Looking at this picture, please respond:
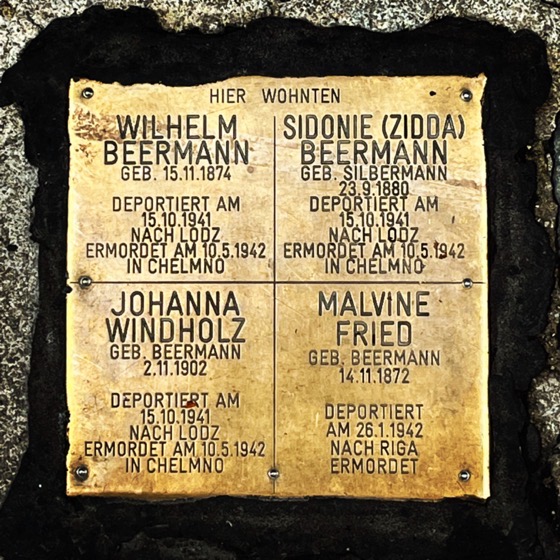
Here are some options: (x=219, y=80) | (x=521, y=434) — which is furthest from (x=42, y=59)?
(x=521, y=434)

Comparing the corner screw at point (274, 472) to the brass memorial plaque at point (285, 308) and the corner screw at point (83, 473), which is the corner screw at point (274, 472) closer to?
the brass memorial plaque at point (285, 308)

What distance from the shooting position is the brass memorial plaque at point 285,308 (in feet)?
6.96

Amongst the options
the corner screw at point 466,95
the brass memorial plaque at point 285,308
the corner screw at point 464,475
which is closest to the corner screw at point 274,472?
the brass memorial plaque at point 285,308

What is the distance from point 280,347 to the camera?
84.0 inches

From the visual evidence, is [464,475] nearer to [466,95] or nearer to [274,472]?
[274,472]

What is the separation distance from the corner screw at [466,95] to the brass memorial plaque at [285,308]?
4cm

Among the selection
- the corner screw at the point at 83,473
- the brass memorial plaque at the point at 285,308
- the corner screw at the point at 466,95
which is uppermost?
the corner screw at the point at 466,95

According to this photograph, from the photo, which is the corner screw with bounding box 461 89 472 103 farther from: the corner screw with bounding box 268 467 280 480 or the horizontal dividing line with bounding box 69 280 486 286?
the corner screw with bounding box 268 467 280 480

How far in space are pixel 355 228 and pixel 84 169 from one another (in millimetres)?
754

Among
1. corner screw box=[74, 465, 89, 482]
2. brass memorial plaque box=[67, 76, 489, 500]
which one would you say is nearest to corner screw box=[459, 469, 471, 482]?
brass memorial plaque box=[67, 76, 489, 500]

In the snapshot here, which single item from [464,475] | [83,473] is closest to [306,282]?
[464,475]

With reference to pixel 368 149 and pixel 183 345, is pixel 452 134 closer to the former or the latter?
pixel 368 149

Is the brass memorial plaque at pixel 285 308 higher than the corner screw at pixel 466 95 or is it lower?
lower

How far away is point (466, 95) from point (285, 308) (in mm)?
764
